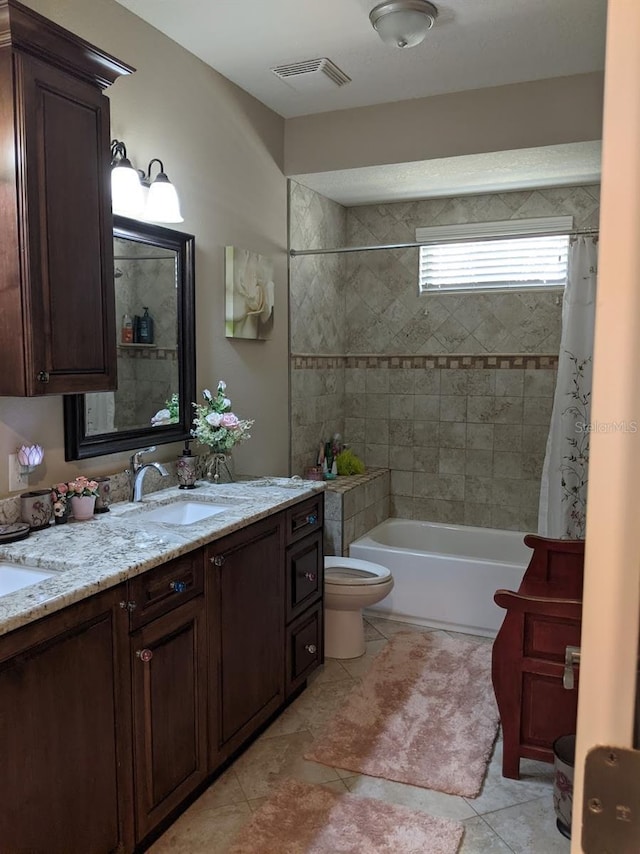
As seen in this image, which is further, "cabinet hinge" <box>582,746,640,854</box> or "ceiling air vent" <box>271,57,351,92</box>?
"ceiling air vent" <box>271,57,351,92</box>

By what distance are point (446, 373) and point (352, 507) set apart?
1.18 m

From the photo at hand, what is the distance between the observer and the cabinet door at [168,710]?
1869mm

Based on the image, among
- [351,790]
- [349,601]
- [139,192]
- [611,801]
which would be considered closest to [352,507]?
[349,601]

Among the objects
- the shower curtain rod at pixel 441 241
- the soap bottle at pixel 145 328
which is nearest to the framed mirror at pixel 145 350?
the soap bottle at pixel 145 328

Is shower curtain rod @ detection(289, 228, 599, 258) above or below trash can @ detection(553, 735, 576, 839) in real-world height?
above

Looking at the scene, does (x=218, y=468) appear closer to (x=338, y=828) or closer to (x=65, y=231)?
(x=65, y=231)

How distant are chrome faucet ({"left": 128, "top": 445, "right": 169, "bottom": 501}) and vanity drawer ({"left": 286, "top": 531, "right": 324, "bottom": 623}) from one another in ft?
2.04

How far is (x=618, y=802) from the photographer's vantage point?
50cm

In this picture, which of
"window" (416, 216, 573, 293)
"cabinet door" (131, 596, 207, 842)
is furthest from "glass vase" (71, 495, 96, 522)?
"window" (416, 216, 573, 293)

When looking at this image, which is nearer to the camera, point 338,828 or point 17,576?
point 17,576

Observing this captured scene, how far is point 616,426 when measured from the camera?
467mm

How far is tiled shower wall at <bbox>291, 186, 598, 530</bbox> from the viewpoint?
426 cm

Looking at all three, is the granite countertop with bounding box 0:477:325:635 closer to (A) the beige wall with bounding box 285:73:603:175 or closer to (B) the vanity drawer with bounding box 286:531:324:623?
(B) the vanity drawer with bounding box 286:531:324:623

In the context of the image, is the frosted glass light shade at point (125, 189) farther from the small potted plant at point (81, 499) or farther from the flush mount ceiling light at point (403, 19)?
the flush mount ceiling light at point (403, 19)
